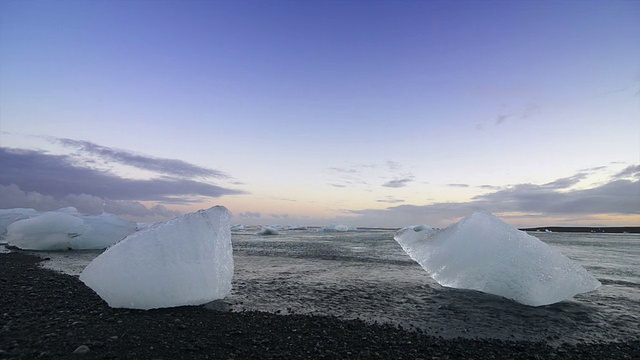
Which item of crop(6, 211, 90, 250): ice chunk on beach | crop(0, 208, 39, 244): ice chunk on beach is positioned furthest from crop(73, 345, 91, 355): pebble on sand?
crop(0, 208, 39, 244): ice chunk on beach

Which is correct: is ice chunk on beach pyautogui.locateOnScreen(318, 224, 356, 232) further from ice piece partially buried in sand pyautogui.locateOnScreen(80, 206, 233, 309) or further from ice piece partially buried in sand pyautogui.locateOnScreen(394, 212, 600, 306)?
ice piece partially buried in sand pyautogui.locateOnScreen(80, 206, 233, 309)

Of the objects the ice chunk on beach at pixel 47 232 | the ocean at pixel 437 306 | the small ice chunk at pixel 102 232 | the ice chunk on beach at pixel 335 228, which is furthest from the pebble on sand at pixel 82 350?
the ice chunk on beach at pixel 335 228

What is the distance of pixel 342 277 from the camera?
27.6 feet

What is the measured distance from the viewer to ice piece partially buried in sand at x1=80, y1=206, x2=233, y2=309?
5.12 meters

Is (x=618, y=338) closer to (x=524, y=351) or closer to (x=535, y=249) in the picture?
(x=524, y=351)

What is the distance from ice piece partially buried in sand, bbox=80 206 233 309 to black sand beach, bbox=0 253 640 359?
24 centimetres

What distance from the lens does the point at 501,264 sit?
6645mm

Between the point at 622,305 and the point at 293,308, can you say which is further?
the point at 622,305

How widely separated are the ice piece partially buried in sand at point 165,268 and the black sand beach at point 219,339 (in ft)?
0.78

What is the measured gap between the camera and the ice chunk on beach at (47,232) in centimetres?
1499

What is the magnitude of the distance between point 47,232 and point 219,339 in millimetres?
15977

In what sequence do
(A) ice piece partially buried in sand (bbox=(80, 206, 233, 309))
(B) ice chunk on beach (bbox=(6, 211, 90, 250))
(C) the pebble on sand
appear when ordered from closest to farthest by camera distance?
(C) the pebble on sand
(A) ice piece partially buried in sand (bbox=(80, 206, 233, 309))
(B) ice chunk on beach (bbox=(6, 211, 90, 250))

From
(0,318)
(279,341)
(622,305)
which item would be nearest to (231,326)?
(279,341)

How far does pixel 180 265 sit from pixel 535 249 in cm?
685
